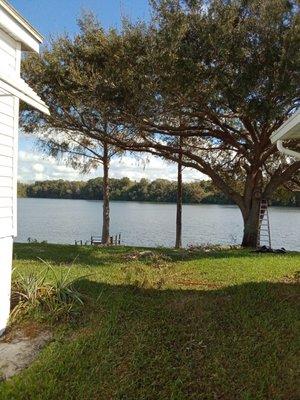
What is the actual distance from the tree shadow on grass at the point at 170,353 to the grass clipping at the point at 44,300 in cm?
23

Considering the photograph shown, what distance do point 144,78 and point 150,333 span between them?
7.52 meters

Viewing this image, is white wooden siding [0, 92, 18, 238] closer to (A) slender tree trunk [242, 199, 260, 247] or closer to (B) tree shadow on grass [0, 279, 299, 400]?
(B) tree shadow on grass [0, 279, 299, 400]

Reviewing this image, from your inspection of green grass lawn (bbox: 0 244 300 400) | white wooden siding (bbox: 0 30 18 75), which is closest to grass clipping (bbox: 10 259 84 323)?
green grass lawn (bbox: 0 244 300 400)

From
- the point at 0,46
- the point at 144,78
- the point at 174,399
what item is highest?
the point at 144,78

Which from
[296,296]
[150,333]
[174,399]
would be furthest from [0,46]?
[296,296]

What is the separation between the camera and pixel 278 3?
1123 centimetres

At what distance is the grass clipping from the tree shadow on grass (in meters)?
0.23

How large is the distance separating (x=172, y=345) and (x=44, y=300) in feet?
5.61

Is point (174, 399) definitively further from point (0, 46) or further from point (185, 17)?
point (185, 17)

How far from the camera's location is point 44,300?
17.5 ft

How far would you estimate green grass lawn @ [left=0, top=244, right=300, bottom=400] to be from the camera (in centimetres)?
388

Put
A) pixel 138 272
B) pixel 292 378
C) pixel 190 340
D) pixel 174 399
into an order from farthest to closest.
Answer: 1. pixel 138 272
2. pixel 190 340
3. pixel 292 378
4. pixel 174 399

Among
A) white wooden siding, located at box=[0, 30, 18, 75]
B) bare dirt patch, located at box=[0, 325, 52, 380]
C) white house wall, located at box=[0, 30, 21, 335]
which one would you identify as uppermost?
white wooden siding, located at box=[0, 30, 18, 75]

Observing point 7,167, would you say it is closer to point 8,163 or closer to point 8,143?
point 8,163
